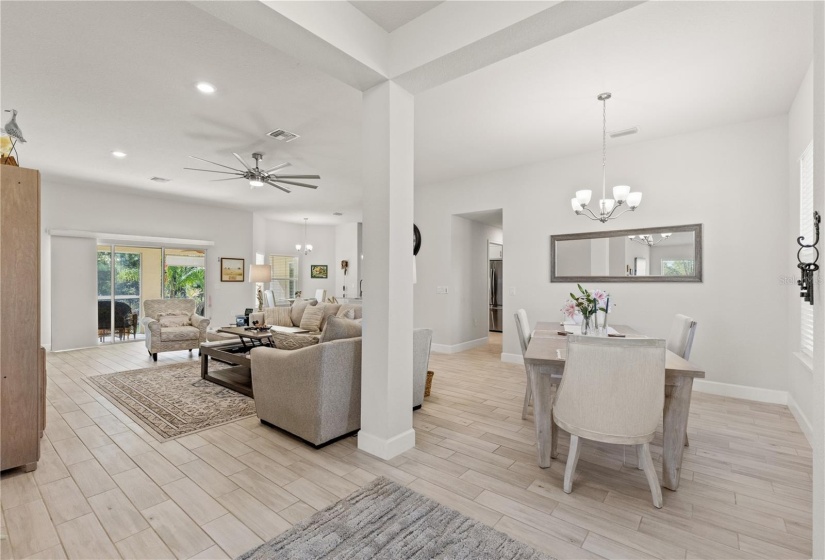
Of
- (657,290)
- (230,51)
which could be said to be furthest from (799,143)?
(230,51)

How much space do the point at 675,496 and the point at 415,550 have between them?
1.52 metres

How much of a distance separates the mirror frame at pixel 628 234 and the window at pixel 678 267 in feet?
0.12

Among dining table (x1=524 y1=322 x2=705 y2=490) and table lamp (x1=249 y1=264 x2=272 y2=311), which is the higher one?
table lamp (x1=249 y1=264 x2=272 y2=311)

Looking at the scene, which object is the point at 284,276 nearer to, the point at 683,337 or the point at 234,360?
the point at 234,360

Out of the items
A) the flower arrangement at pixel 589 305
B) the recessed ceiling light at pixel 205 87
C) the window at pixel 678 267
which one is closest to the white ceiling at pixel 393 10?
the recessed ceiling light at pixel 205 87

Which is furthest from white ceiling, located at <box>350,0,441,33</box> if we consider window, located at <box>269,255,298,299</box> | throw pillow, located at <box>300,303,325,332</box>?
window, located at <box>269,255,298,299</box>

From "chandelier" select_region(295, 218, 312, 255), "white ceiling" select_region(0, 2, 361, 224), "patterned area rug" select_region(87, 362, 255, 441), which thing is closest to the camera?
"white ceiling" select_region(0, 2, 361, 224)

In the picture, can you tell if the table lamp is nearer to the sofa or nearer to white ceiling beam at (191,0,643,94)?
the sofa

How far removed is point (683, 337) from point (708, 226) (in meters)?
2.01

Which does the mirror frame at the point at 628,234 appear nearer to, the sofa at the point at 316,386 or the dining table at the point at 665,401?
the dining table at the point at 665,401

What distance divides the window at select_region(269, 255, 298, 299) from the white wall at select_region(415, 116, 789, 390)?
7.26 metres

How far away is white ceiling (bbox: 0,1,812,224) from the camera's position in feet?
8.00

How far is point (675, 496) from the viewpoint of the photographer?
6.97 feet

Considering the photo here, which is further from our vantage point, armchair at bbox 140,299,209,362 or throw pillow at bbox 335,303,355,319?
throw pillow at bbox 335,303,355,319
